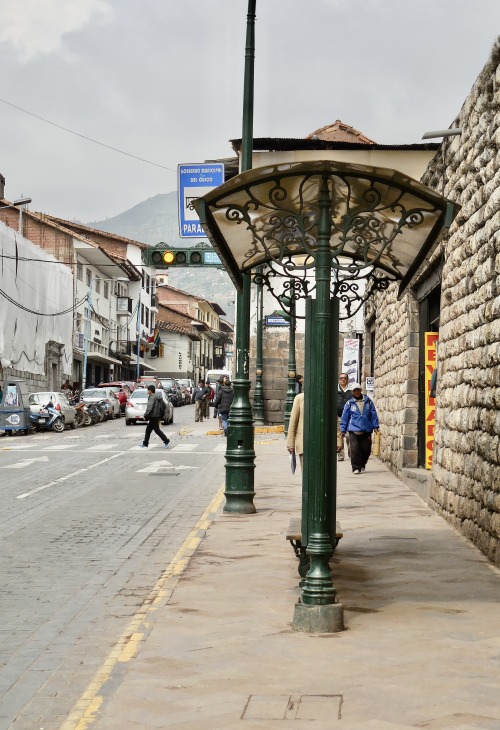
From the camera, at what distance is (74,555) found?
1040cm

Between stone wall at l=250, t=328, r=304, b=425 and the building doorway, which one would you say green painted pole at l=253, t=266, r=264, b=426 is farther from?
the building doorway

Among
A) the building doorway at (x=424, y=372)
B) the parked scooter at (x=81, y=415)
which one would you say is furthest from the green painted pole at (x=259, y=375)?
the building doorway at (x=424, y=372)

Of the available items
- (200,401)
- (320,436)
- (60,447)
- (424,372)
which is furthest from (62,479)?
(200,401)

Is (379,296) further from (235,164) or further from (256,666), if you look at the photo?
(235,164)

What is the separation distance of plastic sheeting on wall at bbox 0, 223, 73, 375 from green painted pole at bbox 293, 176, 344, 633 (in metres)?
41.0

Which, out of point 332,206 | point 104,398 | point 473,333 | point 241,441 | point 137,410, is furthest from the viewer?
point 104,398

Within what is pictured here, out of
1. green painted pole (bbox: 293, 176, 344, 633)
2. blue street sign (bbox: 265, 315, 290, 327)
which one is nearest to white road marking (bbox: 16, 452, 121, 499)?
green painted pole (bbox: 293, 176, 344, 633)

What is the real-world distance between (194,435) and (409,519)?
23.1 meters

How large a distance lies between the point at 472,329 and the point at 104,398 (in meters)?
40.5

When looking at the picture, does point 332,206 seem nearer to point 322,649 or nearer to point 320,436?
point 320,436

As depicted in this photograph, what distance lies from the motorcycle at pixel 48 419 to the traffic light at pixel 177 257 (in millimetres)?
18499

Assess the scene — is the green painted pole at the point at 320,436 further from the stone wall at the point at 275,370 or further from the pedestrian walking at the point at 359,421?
→ the stone wall at the point at 275,370

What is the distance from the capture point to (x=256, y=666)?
5.74m

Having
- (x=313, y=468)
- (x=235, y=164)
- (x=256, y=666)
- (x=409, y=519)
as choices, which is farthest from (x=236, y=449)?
(x=235, y=164)
